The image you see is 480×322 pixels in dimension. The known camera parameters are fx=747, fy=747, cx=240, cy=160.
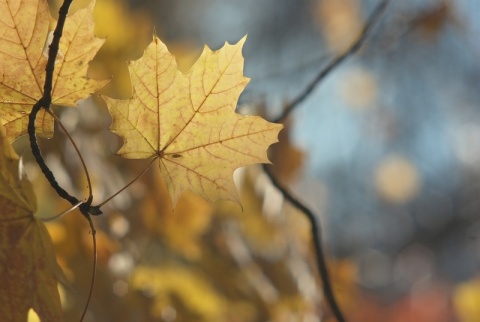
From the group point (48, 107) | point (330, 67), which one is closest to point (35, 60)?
point (48, 107)

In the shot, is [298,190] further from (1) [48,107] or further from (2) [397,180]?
(2) [397,180]

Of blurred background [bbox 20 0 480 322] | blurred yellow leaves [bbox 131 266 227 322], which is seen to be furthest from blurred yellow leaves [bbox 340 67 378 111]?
blurred yellow leaves [bbox 131 266 227 322]

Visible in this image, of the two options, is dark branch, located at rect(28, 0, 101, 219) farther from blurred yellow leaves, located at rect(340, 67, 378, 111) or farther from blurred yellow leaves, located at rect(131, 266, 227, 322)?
blurred yellow leaves, located at rect(340, 67, 378, 111)

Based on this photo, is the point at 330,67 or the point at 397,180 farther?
the point at 397,180

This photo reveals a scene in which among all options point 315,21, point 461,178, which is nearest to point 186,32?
point 315,21

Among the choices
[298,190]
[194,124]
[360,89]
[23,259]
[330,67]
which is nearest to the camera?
[23,259]

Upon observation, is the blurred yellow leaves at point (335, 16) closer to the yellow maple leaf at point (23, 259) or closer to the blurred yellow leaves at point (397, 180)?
the blurred yellow leaves at point (397, 180)
